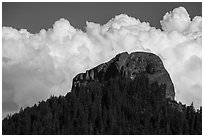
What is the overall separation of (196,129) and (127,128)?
25.6 metres

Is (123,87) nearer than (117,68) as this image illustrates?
Yes

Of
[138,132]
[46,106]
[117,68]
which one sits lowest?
[138,132]

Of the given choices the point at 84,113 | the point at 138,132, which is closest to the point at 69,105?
the point at 84,113

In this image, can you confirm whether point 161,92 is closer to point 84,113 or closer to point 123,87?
point 123,87

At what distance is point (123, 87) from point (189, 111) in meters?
26.8

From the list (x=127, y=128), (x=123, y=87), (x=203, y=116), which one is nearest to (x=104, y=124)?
(x=127, y=128)

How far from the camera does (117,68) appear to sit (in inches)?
7830

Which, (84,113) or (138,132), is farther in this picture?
(84,113)

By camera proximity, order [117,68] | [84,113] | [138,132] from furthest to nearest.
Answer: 1. [117,68]
2. [84,113]
3. [138,132]

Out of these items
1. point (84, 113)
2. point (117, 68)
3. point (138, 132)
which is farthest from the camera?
point (117, 68)

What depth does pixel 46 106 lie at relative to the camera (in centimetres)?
17638

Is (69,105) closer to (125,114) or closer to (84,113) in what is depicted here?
(84,113)

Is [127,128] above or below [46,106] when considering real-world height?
below

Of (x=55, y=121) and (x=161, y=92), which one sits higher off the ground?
(x=161, y=92)
